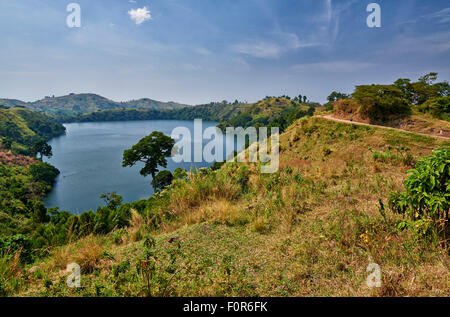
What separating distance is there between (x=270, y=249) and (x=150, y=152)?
1414 inches

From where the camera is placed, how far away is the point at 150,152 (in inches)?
1462

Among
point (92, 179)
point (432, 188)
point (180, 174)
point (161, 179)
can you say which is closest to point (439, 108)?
point (432, 188)

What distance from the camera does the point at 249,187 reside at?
809 cm

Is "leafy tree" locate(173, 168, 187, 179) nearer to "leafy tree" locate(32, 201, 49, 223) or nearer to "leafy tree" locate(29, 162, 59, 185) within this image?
"leafy tree" locate(32, 201, 49, 223)

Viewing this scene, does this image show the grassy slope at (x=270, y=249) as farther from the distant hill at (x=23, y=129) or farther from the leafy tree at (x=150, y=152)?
the distant hill at (x=23, y=129)

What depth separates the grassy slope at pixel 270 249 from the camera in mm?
2955

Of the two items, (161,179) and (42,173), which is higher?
(161,179)

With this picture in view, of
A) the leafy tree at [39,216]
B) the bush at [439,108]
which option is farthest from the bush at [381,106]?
the leafy tree at [39,216]

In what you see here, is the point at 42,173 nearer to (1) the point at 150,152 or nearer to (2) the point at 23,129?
(1) the point at 150,152
